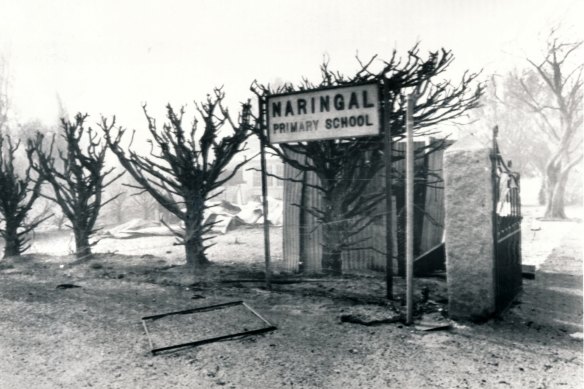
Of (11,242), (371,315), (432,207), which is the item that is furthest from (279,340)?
(11,242)

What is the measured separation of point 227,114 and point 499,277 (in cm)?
648

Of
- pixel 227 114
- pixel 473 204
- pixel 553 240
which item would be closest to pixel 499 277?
pixel 473 204

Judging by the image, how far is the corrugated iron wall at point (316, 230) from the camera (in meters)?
10.2

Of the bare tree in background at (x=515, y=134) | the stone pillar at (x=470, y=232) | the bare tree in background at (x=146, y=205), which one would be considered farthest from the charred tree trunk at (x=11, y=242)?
the bare tree in background at (x=515, y=134)

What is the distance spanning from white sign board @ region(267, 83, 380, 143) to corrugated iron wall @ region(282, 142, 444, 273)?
3693 mm

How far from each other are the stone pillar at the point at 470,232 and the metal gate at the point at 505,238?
17 centimetres

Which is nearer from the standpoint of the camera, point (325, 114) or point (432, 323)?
point (432, 323)

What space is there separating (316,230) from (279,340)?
594cm

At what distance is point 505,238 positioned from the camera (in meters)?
5.71

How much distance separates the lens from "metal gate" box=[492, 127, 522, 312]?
5.29 m

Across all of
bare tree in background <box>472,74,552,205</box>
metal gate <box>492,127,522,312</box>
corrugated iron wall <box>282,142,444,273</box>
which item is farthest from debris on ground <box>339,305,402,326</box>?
bare tree in background <box>472,74,552,205</box>

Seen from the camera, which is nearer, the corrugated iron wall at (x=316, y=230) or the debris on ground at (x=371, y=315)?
the debris on ground at (x=371, y=315)

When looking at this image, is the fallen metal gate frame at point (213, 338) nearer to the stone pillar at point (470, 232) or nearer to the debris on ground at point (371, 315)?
the debris on ground at point (371, 315)

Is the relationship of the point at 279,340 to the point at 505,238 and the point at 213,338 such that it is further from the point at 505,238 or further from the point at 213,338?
the point at 505,238
